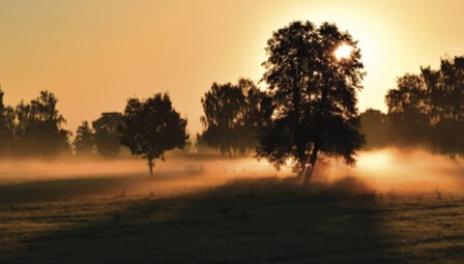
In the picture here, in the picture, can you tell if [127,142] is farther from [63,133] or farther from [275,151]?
[63,133]

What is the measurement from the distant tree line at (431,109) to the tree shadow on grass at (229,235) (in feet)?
217

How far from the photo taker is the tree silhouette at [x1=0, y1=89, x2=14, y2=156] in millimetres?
152500

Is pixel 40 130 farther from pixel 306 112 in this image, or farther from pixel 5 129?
pixel 306 112

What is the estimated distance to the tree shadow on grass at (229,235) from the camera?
905 inches

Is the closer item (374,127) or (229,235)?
(229,235)

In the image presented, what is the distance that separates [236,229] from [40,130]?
132057 millimetres

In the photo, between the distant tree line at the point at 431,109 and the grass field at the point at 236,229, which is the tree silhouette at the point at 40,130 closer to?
the distant tree line at the point at 431,109

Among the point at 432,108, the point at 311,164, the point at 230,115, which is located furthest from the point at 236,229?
the point at 230,115

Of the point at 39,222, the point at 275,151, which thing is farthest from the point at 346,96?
the point at 39,222

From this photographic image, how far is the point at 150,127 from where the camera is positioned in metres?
84.6

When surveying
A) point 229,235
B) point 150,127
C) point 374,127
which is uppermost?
point 374,127

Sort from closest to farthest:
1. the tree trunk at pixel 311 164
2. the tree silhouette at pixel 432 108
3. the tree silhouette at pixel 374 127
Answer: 1. the tree trunk at pixel 311 164
2. the tree silhouette at pixel 432 108
3. the tree silhouette at pixel 374 127

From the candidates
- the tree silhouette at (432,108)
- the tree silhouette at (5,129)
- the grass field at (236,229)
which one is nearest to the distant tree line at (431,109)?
the tree silhouette at (432,108)

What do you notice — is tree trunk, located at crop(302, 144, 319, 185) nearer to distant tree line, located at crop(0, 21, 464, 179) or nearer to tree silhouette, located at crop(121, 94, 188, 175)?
distant tree line, located at crop(0, 21, 464, 179)
